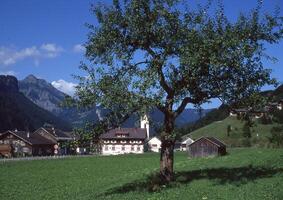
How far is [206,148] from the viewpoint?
10394cm

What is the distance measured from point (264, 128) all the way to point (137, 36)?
13257 cm

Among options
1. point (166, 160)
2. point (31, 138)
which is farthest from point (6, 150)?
point (166, 160)

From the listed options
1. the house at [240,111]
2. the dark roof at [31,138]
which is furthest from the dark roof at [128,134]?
the house at [240,111]

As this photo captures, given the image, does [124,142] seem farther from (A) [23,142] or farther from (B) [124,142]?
(A) [23,142]

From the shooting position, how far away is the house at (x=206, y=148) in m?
102

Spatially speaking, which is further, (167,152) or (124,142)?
(124,142)

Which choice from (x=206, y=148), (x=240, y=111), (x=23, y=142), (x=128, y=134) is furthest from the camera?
(x=128, y=134)

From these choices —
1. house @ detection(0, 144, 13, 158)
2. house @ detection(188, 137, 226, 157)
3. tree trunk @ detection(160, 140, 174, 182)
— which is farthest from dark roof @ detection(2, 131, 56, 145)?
tree trunk @ detection(160, 140, 174, 182)

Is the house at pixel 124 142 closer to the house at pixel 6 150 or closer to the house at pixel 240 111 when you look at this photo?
the house at pixel 6 150

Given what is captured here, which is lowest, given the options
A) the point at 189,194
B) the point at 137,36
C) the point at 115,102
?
the point at 189,194

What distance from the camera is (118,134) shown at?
7480 inches

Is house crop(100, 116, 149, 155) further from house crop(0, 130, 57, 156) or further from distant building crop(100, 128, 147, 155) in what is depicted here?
house crop(0, 130, 57, 156)

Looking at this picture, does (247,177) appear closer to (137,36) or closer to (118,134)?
(137,36)

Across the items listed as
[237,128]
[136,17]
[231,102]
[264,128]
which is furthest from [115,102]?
[237,128]
